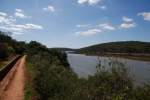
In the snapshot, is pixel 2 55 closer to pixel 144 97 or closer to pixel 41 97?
pixel 41 97

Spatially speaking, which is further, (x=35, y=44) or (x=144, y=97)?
(x=35, y=44)

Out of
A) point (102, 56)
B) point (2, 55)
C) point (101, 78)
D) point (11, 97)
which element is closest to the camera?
point (102, 56)

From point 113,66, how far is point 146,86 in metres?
1.59

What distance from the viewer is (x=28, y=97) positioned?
1366 cm

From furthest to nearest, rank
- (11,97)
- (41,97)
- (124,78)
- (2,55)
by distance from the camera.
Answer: (2,55) < (11,97) < (41,97) < (124,78)

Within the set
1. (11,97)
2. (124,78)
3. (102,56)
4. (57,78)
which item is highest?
(102,56)

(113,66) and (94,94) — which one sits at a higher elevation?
(113,66)

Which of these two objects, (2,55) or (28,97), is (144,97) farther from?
(2,55)

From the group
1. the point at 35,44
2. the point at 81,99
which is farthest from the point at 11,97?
the point at 35,44

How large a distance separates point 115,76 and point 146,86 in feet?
5.08

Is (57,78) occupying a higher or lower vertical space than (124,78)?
lower

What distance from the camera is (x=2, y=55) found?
5047cm

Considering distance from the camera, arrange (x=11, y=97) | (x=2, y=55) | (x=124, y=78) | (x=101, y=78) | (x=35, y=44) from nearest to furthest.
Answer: (x=124, y=78)
(x=101, y=78)
(x=11, y=97)
(x=2, y=55)
(x=35, y=44)

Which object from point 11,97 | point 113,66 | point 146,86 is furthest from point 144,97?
point 11,97
